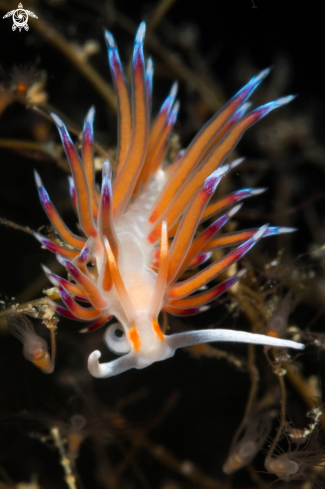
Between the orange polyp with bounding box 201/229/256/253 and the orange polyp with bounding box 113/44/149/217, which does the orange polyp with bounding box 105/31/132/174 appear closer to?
the orange polyp with bounding box 113/44/149/217

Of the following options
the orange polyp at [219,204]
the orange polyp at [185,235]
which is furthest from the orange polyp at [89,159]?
the orange polyp at [219,204]

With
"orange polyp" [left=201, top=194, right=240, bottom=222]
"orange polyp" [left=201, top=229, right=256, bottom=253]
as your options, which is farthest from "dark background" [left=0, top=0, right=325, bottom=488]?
"orange polyp" [left=201, top=194, right=240, bottom=222]

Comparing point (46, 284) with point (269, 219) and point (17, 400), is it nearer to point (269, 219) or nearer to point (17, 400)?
point (17, 400)

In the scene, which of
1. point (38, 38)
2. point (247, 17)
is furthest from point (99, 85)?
point (247, 17)

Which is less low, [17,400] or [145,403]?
[17,400]

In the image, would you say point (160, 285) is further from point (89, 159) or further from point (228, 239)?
point (89, 159)
